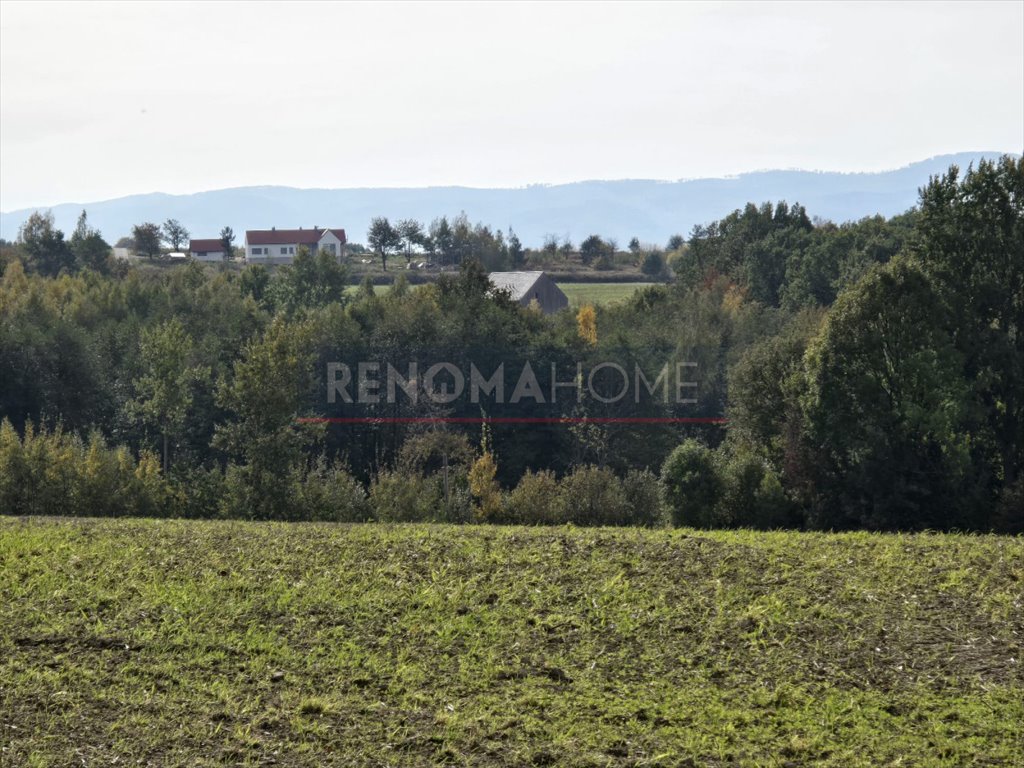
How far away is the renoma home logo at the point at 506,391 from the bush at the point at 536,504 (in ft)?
49.1

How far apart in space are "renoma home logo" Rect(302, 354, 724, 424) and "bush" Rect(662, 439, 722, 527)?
2341cm

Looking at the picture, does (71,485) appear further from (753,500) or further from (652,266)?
(652,266)

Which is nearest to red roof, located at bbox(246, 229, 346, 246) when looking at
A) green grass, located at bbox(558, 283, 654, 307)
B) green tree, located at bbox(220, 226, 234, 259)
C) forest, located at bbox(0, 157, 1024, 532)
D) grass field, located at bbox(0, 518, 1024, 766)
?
green tree, located at bbox(220, 226, 234, 259)

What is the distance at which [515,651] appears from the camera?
1188cm

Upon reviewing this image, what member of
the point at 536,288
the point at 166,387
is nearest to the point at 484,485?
the point at 166,387

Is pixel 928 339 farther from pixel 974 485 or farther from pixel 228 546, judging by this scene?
pixel 228 546

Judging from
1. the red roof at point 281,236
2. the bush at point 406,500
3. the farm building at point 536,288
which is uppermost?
the red roof at point 281,236

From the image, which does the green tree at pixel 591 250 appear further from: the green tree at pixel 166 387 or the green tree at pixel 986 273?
the green tree at pixel 986 273

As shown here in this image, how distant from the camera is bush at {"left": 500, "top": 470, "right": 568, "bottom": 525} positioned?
31.0 m

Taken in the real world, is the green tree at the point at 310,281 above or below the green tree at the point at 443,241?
below

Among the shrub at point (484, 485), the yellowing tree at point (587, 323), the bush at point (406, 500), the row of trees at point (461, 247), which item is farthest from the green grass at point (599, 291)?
the bush at point (406, 500)

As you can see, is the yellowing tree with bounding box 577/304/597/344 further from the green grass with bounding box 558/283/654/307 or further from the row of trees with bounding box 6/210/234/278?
the row of trees with bounding box 6/210/234/278

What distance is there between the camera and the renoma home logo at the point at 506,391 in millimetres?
54969

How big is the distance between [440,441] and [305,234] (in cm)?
10610
